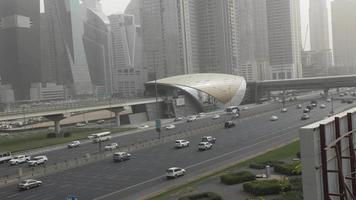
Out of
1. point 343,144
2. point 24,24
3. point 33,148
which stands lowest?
point 33,148

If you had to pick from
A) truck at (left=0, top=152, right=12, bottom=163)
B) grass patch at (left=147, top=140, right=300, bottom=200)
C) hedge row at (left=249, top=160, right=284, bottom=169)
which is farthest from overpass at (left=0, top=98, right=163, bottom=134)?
hedge row at (left=249, top=160, right=284, bottom=169)

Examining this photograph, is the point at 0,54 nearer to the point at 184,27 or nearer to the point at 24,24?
the point at 24,24

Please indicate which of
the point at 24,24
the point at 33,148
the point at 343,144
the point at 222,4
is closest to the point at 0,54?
the point at 24,24

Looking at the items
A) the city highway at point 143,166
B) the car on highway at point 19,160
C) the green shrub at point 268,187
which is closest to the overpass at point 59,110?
the city highway at point 143,166

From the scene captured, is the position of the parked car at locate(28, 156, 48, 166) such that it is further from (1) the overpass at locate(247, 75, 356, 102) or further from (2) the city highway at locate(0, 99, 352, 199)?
(1) the overpass at locate(247, 75, 356, 102)

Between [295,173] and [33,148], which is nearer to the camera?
[295,173]

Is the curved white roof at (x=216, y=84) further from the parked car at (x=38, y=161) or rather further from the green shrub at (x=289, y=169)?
the green shrub at (x=289, y=169)
